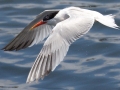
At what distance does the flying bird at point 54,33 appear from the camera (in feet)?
22.5

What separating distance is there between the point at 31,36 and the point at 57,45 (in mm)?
1511

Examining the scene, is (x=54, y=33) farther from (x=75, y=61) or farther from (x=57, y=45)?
(x=75, y=61)

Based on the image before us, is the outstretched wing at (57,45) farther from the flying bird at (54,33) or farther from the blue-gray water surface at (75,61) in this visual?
the blue-gray water surface at (75,61)

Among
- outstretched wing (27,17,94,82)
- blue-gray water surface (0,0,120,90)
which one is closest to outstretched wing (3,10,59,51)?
blue-gray water surface (0,0,120,90)

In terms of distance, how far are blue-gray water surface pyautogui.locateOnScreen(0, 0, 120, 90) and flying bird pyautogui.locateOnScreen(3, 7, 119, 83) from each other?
0.98 m

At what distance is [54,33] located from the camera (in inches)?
281

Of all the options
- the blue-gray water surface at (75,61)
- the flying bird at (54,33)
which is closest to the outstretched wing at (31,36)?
the flying bird at (54,33)

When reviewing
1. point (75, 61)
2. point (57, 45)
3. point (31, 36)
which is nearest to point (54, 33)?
point (57, 45)

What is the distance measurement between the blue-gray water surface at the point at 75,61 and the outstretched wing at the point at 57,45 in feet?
6.60

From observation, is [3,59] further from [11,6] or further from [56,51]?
[56,51]

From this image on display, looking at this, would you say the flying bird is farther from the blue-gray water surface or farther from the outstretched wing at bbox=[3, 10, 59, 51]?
the blue-gray water surface

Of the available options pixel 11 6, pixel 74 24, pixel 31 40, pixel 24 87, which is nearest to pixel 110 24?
pixel 74 24

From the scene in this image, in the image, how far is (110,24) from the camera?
7371mm

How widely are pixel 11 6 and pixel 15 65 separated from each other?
2850 mm
